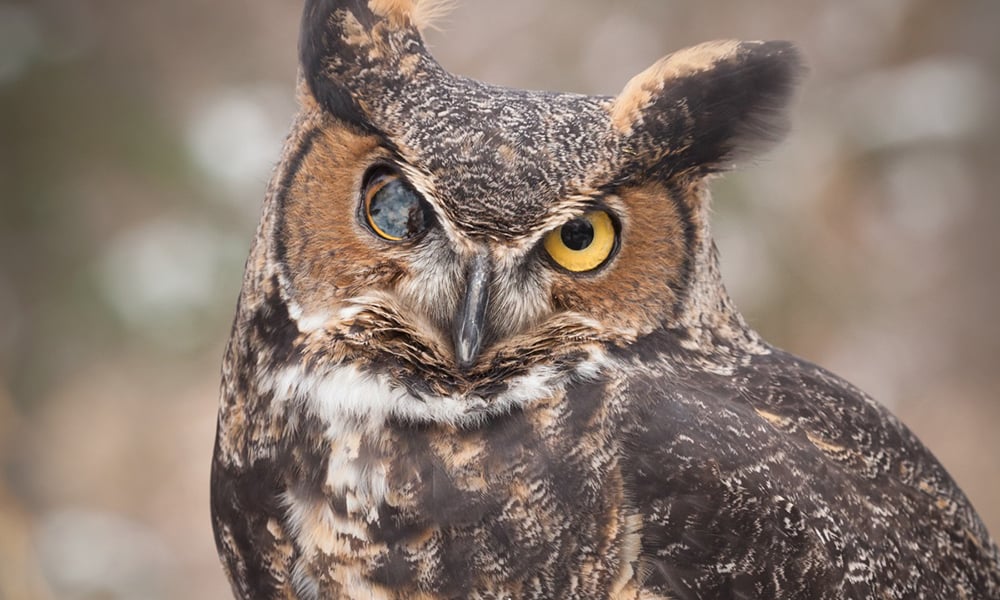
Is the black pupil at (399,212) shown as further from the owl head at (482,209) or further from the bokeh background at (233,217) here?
the bokeh background at (233,217)

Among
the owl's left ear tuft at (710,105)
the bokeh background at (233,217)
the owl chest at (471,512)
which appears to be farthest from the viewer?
the bokeh background at (233,217)

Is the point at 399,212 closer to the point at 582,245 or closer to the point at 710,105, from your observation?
the point at 582,245

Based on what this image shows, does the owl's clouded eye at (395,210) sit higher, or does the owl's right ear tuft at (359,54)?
the owl's right ear tuft at (359,54)

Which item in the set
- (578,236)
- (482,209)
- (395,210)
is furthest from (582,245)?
(395,210)

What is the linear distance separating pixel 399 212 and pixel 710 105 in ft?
1.66

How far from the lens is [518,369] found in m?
1.55

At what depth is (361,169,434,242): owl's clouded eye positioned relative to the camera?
1488 mm

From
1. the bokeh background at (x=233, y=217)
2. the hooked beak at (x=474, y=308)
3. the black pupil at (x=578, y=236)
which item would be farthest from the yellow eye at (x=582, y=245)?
the bokeh background at (x=233, y=217)

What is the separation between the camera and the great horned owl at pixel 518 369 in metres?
1.45

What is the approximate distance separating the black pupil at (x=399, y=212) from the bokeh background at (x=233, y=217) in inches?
110

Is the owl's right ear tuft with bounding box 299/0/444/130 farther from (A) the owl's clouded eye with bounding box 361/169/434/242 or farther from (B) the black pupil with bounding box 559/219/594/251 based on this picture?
(B) the black pupil with bounding box 559/219/594/251

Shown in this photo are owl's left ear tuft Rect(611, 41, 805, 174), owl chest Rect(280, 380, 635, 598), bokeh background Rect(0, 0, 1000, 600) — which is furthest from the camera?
bokeh background Rect(0, 0, 1000, 600)

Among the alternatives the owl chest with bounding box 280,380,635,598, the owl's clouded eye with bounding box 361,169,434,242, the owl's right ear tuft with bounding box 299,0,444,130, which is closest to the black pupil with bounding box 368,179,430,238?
the owl's clouded eye with bounding box 361,169,434,242

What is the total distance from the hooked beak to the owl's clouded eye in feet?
0.31
